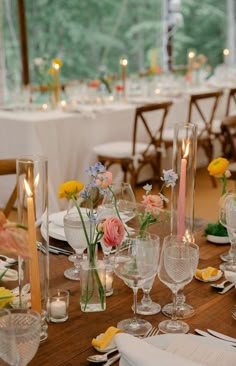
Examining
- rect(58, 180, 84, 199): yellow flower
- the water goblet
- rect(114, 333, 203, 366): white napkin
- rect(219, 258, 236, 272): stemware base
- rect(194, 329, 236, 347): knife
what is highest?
rect(58, 180, 84, 199): yellow flower

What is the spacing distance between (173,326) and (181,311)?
0.08 meters

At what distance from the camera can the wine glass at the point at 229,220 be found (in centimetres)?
154

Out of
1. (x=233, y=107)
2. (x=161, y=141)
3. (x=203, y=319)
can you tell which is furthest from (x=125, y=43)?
(x=203, y=319)

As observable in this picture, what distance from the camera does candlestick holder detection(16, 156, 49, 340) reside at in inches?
46.4

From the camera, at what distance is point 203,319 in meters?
1.27

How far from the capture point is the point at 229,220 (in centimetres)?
155

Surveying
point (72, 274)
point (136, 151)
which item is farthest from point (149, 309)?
point (136, 151)

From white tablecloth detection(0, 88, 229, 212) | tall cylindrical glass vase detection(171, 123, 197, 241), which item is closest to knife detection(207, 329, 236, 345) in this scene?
tall cylindrical glass vase detection(171, 123, 197, 241)

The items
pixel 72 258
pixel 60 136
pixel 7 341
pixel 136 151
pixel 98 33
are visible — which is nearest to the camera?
pixel 7 341

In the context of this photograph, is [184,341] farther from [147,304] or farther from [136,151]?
[136,151]

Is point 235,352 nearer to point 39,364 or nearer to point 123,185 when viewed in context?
point 39,364

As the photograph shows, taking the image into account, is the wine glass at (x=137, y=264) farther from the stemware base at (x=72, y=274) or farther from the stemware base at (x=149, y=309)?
the stemware base at (x=72, y=274)

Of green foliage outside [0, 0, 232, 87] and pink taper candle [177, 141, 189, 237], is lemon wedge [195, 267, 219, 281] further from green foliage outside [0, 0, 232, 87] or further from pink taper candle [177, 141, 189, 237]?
green foliage outside [0, 0, 232, 87]

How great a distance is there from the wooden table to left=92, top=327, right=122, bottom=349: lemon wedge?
0.05 feet
